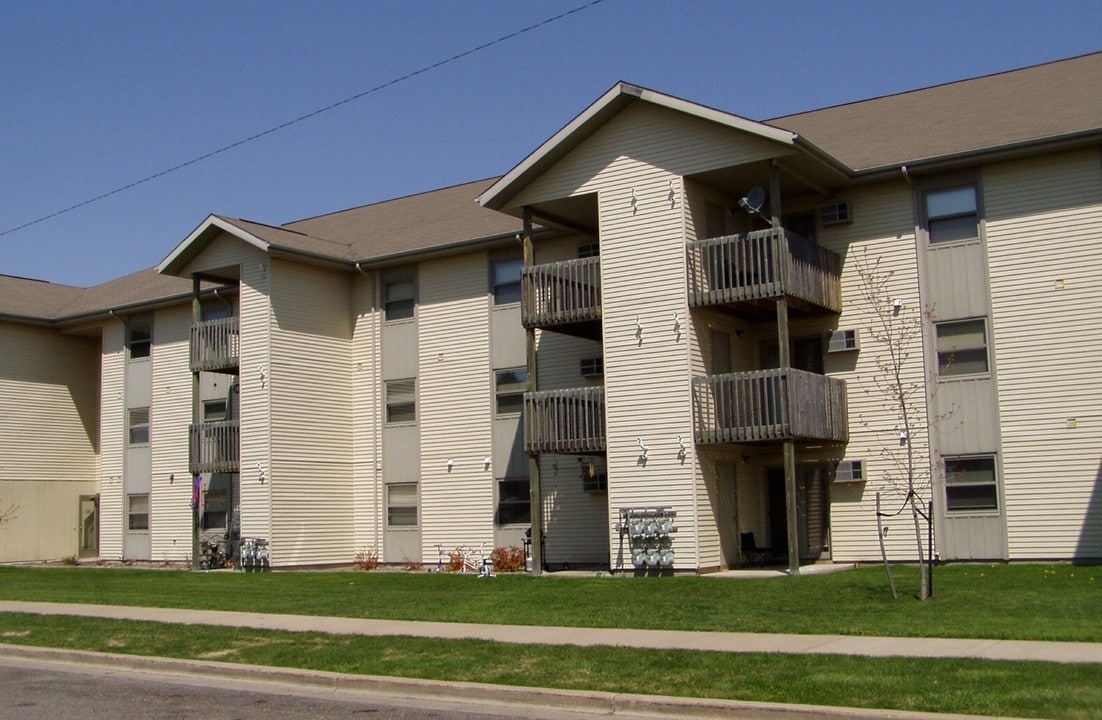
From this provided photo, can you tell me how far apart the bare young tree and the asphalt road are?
13168mm

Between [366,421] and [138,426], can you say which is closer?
[366,421]

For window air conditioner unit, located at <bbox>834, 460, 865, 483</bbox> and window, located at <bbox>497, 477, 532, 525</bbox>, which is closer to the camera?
window air conditioner unit, located at <bbox>834, 460, 865, 483</bbox>

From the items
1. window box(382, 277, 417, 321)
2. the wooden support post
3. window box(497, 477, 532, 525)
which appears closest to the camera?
the wooden support post

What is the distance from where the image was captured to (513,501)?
28.0 metres

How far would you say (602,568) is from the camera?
25.5m

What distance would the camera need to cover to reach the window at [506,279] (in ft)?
92.8

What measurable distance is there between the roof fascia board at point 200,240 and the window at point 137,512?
746cm

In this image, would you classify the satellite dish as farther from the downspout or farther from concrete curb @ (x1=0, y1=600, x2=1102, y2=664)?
the downspout

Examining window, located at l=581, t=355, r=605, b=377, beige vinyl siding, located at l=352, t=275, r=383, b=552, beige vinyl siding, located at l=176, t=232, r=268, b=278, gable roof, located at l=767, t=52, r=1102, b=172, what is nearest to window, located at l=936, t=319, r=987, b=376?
gable roof, located at l=767, t=52, r=1102, b=172

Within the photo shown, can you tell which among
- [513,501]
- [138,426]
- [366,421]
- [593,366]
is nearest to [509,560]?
[513,501]

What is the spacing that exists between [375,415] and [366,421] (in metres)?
0.36

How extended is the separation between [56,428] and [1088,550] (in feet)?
95.0

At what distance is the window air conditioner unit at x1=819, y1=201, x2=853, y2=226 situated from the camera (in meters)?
23.8

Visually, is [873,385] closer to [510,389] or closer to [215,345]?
[510,389]
